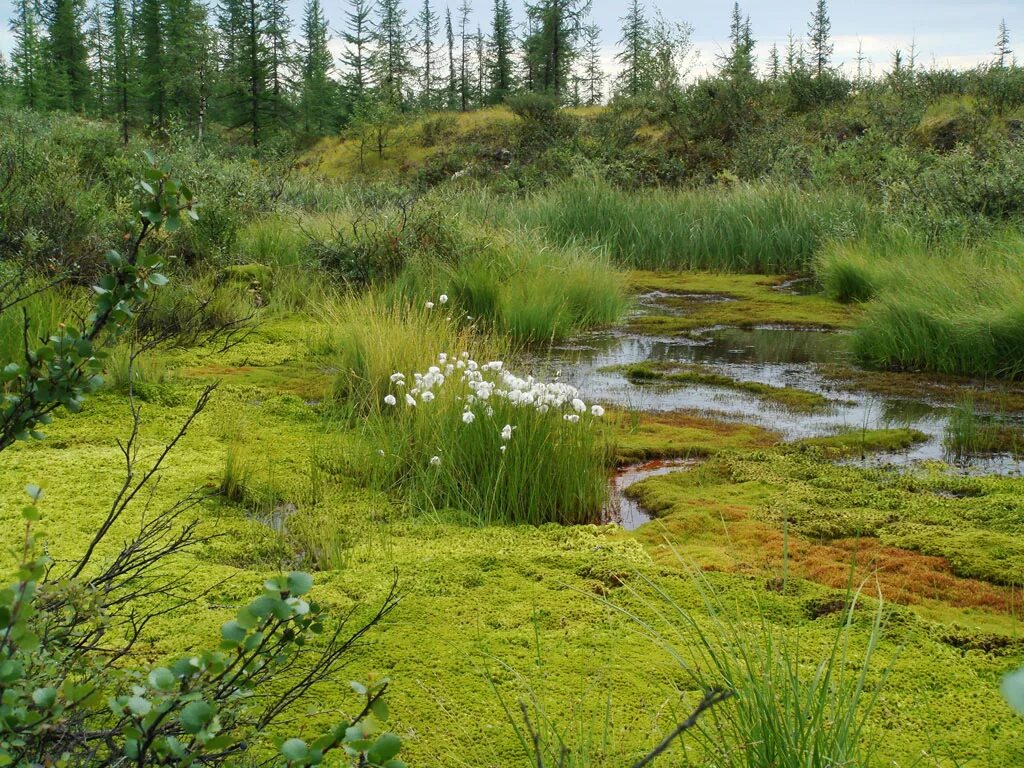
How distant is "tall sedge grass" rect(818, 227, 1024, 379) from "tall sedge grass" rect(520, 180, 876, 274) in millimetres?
4377

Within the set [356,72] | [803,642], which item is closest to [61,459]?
[803,642]

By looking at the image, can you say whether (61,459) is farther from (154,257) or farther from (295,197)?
(295,197)

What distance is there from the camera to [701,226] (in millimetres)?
13727

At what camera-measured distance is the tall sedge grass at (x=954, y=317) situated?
6.80 m

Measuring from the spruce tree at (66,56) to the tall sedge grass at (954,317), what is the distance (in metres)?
49.6

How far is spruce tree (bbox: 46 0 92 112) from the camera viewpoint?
48.5m

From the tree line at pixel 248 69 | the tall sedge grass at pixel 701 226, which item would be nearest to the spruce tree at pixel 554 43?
the tree line at pixel 248 69

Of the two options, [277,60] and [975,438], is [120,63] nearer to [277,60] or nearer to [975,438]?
[277,60]

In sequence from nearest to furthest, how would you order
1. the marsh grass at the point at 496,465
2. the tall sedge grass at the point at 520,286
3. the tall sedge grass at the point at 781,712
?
the tall sedge grass at the point at 781,712 → the marsh grass at the point at 496,465 → the tall sedge grass at the point at 520,286

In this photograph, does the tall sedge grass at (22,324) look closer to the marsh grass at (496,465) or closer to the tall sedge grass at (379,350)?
the tall sedge grass at (379,350)

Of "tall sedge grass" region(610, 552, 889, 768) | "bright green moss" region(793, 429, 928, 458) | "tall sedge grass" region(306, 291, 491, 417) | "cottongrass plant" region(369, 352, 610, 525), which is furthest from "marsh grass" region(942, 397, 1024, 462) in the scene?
"tall sedge grass" region(610, 552, 889, 768)

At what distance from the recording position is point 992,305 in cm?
698

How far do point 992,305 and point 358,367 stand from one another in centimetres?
473

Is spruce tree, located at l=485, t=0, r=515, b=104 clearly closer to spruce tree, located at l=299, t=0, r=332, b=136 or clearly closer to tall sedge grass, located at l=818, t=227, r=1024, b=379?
spruce tree, located at l=299, t=0, r=332, b=136
